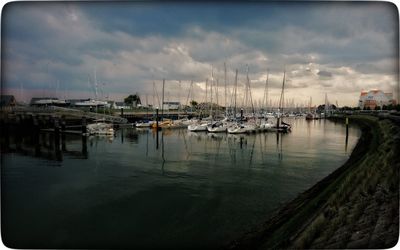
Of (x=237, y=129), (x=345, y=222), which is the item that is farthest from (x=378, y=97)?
(x=237, y=129)

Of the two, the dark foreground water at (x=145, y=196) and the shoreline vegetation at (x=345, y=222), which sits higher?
the shoreline vegetation at (x=345, y=222)

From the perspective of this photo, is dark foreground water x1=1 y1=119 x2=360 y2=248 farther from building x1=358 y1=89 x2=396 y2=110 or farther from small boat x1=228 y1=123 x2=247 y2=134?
small boat x1=228 y1=123 x2=247 y2=134

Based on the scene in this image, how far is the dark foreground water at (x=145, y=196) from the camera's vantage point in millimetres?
5023

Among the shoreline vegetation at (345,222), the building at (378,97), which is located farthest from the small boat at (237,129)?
the shoreline vegetation at (345,222)

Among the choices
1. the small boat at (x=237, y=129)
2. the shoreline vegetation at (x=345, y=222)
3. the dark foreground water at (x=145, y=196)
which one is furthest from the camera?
the small boat at (x=237, y=129)

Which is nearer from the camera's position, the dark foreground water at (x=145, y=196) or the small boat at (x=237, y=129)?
the dark foreground water at (x=145, y=196)

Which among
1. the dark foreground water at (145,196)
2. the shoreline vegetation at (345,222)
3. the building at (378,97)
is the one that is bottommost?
the dark foreground water at (145,196)

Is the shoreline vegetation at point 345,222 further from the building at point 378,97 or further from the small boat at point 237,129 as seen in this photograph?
the small boat at point 237,129

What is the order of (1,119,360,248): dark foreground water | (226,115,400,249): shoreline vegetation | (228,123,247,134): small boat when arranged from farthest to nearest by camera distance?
(228,123,247,134): small boat < (1,119,360,248): dark foreground water < (226,115,400,249): shoreline vegetation

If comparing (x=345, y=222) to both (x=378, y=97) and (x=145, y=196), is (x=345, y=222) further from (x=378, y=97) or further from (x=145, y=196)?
(x=378, y=97)

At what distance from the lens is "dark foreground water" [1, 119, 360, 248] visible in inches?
198

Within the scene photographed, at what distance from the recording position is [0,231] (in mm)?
4473

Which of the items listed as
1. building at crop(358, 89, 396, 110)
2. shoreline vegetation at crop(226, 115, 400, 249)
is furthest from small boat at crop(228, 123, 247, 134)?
shoreline vegetation at crop(226, 115, 400, 249)

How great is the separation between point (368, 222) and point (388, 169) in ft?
8.08
